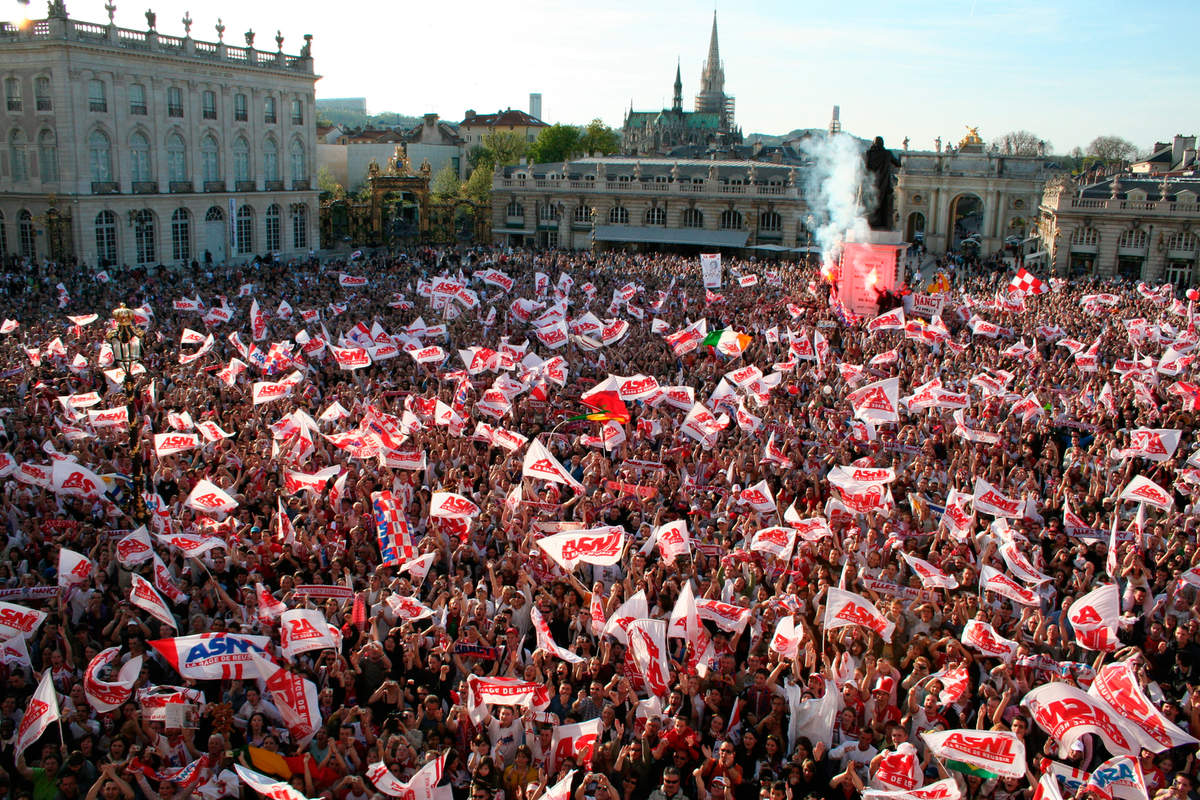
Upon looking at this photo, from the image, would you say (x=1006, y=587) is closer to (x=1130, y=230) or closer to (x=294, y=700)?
(x=294, y=700)

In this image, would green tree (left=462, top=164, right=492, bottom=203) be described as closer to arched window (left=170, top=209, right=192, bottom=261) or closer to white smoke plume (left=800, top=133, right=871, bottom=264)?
white smoke plume (left=800, top=133, right=871, bottom=264)

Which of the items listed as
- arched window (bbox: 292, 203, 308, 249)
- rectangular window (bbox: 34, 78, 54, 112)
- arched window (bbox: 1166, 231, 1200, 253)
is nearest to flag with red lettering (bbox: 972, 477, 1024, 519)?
rectangular window (bbox: 34, 78, 54, 112)

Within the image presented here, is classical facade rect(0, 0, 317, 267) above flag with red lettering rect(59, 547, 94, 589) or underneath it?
above

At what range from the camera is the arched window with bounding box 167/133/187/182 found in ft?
158

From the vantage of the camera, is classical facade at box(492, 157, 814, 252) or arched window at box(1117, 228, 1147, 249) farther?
classical facade at box(492, 157, 814, 252)

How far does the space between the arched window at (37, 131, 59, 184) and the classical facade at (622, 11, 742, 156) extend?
78.3m

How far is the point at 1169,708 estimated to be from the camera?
26.5 ft

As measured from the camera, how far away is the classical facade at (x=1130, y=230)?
2015 inches

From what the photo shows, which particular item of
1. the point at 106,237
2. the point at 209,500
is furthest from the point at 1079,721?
the point at 106,237

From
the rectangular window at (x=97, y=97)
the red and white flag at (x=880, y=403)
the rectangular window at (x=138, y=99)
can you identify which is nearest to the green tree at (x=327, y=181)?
the rectangular window at (x=138, y=99)

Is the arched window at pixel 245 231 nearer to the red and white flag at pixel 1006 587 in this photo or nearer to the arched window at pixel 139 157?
the arched window at pixel 139 157

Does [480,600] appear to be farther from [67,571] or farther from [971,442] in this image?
[971,442]

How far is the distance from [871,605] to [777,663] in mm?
988

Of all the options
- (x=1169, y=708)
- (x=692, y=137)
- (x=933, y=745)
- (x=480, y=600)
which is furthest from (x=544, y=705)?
(x=692, y=137)
